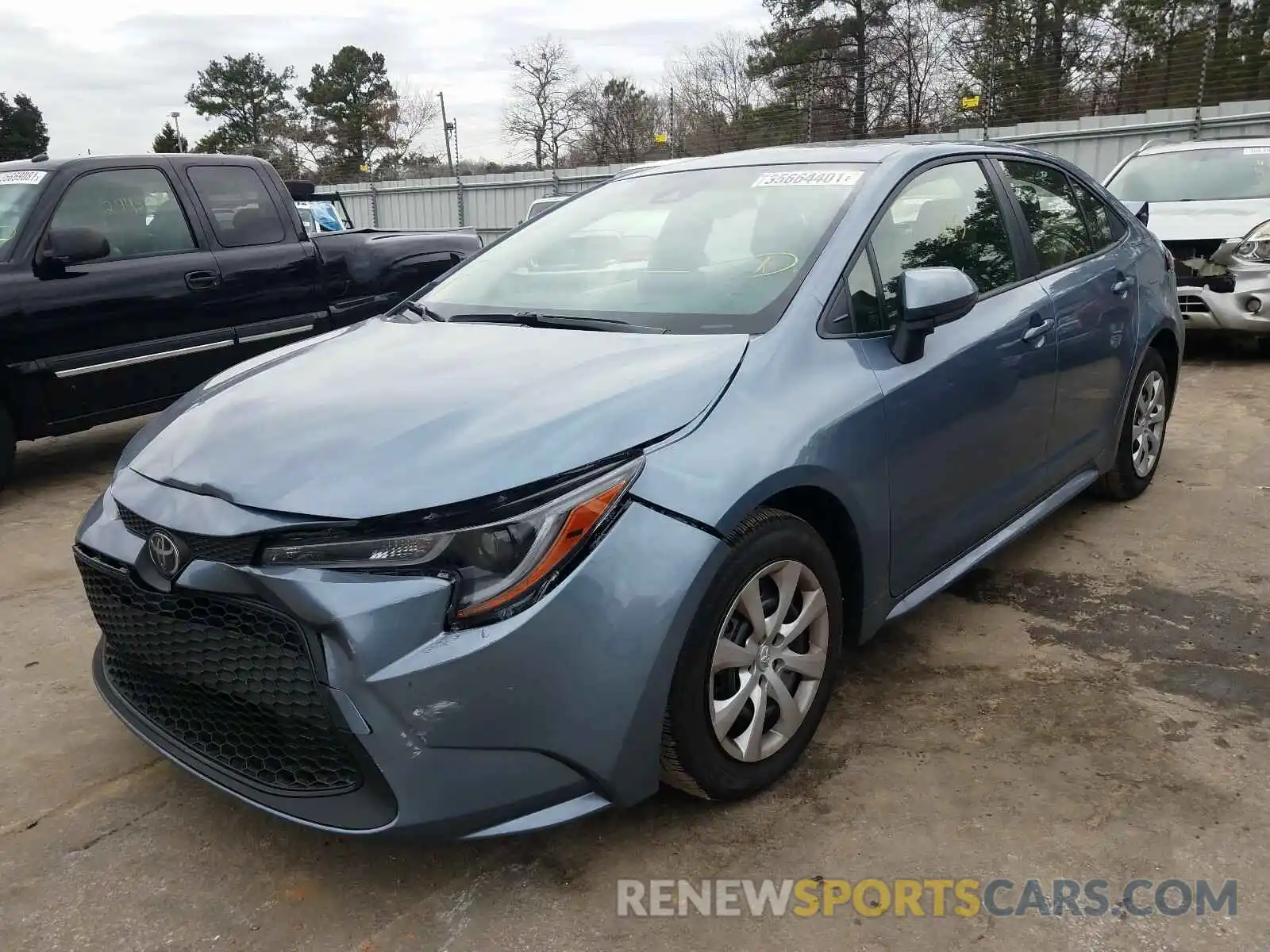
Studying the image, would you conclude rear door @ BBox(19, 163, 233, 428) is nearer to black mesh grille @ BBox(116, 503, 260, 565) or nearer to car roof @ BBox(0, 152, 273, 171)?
car roof @ BBox(0, 152, 273, 171)

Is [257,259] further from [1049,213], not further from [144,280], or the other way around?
[1049,213]

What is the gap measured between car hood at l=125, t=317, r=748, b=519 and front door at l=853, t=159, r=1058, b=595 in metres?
0.62

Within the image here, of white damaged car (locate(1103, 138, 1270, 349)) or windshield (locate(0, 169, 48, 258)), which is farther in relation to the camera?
white damaged car (locate(1103, 138, 1270, 349))

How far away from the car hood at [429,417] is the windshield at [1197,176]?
7.26 meters

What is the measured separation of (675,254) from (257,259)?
12.7ft

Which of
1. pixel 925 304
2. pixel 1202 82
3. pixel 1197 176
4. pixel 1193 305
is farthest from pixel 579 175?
pixel 925 304

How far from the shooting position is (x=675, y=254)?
299 cm

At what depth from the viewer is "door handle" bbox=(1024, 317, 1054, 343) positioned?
3.28 meters

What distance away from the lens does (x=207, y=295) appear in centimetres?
562

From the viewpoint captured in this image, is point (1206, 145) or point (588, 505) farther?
point (1206, 145)

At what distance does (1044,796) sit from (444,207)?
71.8 feet

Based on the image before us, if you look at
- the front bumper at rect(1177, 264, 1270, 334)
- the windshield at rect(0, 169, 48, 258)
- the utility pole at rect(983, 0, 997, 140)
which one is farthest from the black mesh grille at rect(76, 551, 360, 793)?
the utility pole at rect(983, 0, 997, 140)

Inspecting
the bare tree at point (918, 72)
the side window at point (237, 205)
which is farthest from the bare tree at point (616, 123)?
the side window at point (237, 205)

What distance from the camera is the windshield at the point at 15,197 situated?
16.6 ft
